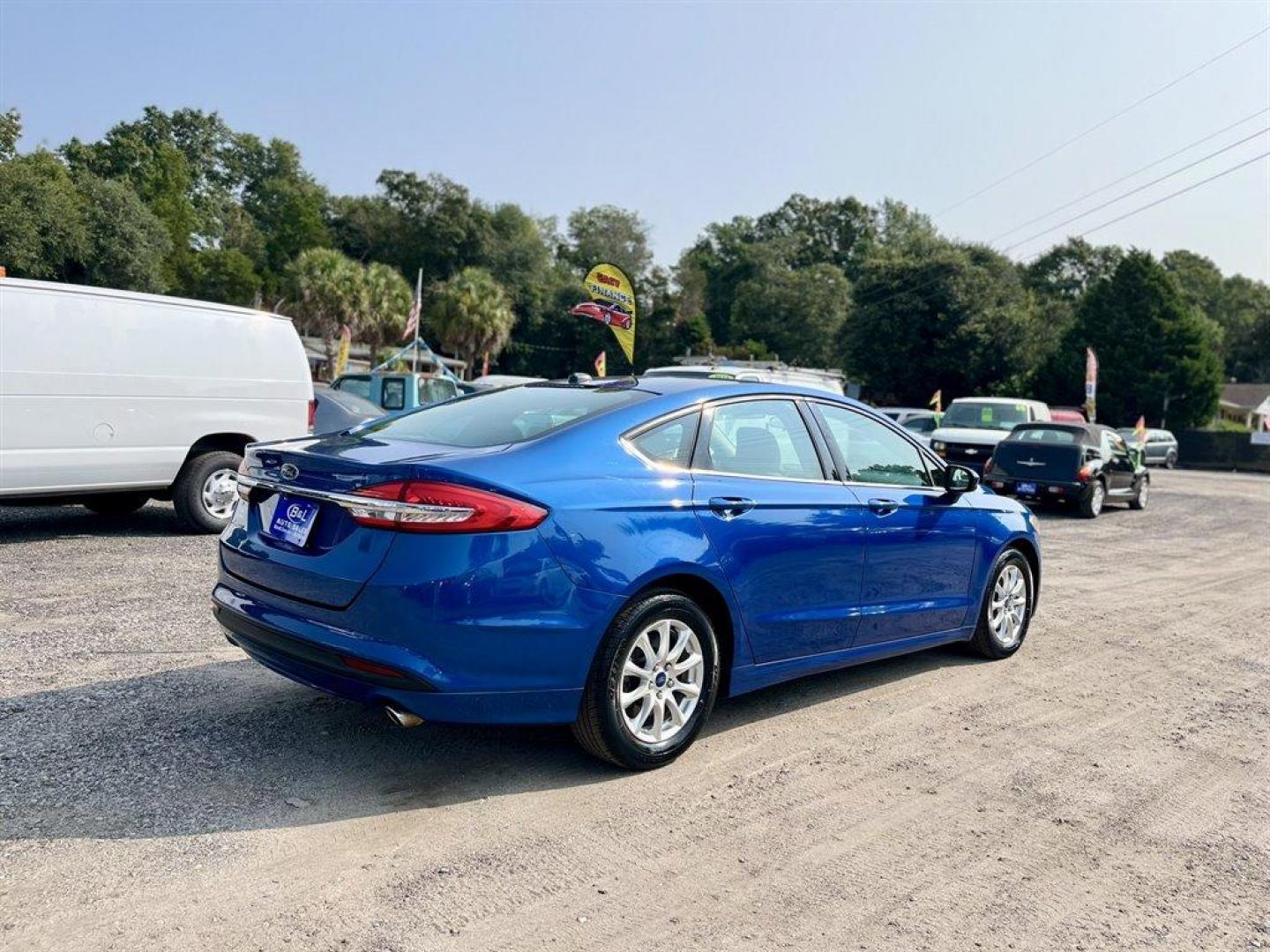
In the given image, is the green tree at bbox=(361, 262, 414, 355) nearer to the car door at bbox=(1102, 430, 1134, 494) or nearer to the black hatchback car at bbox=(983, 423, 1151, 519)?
the black hatchback car at bbox=(983, 423, 1151, 519)

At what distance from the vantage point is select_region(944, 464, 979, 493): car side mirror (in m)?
5.52

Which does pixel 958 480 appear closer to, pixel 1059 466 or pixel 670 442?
pixel 670 442

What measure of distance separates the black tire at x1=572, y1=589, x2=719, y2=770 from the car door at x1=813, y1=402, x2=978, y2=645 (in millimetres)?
1234

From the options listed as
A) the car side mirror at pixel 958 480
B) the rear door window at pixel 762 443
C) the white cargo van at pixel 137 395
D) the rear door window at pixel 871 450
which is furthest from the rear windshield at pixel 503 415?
the white cargo van at pixel 137 395

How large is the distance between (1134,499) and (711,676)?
16051mm

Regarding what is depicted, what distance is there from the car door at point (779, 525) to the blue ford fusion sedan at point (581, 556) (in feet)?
0.04

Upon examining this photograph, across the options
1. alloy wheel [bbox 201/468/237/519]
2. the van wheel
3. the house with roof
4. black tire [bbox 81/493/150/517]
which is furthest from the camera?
the house with roof

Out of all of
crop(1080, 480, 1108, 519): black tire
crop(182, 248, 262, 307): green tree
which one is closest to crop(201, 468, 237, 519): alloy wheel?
crop(1080, 480, 1108, 519): black tire

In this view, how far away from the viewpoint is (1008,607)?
6.18 metres

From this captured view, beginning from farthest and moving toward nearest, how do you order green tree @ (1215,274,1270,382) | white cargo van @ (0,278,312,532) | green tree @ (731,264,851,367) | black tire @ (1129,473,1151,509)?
green tree @ (1215,274,1270,382), green tree @ (731,264,851,367), black tire @ (1129,473,1151,509), white cargo van @ (0,278,312,532)

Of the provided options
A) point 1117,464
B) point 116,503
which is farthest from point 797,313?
point 116,503

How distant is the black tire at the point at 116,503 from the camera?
9.68m

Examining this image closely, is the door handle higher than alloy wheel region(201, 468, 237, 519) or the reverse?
higher

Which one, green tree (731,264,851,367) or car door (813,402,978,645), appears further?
green tree (731,264,851,367)
